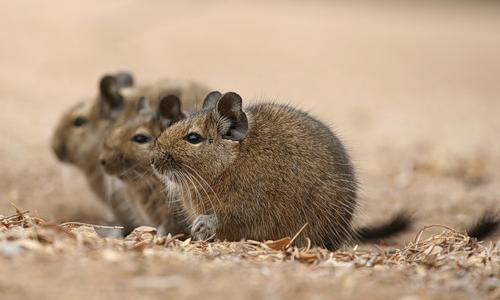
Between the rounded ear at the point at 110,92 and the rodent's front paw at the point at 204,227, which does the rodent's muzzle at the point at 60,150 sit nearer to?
the rounded ear at the point at 110,92

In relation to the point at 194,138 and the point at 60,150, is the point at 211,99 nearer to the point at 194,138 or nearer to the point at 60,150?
the point at 194,138

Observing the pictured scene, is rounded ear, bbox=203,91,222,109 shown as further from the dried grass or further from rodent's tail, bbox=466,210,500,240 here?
rodent's tail, bbox=466,210,500,240

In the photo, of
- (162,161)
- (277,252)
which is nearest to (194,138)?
(162,161)

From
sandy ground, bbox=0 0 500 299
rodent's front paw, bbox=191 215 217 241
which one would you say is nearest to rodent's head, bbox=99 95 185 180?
sandy ground, bbox=0 0 500 299

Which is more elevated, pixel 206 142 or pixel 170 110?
pixel 170 110

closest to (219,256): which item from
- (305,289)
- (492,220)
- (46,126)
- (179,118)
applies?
(305,289)

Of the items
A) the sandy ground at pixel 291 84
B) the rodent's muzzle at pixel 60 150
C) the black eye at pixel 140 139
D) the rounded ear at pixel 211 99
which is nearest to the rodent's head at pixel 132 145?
the black eye at pixel 140 139

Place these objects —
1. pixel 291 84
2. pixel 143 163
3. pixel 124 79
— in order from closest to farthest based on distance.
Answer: pixel 143 163 → pixel 124 79 → pixel 291 84
